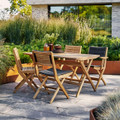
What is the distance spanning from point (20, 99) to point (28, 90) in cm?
74

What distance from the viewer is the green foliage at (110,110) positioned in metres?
2.60

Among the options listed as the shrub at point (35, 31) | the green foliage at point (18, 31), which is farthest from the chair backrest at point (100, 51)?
the green foliage at point (18, 31)

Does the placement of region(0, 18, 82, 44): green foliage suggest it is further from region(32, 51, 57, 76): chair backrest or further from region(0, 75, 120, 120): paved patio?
region(32, 51, 57, 76): chair backrest

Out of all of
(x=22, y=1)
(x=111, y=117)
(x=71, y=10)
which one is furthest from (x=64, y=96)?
(x=22, y=1)

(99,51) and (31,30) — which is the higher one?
(31,30)

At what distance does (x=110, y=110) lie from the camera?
277 centimetres

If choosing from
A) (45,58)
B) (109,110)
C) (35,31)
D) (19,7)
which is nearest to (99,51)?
(45,58)

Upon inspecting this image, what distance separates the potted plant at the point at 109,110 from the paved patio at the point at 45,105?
1.21 feet

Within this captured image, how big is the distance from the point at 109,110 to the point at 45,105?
154 cm

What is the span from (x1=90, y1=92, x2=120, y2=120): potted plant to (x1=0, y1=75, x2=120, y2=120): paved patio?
0.37 m

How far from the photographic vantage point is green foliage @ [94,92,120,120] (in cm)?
260

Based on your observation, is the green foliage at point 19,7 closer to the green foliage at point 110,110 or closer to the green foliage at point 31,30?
the green foliage at point 31,30

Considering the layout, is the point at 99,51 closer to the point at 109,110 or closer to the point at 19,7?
the point at 109,110

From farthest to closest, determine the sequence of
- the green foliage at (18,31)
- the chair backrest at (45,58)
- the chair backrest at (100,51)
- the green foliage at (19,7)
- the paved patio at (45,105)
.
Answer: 1. the green foliage at (19,7)
2. the green foliage at (18,31)
3. the chair backrest at (100,51)
4. the chair backrest at (45,58)
5. the paved patio at (45,105)
